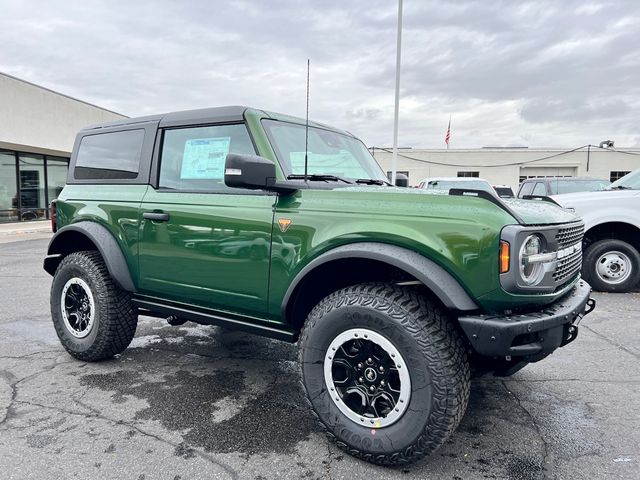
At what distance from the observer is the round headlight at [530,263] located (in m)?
2.30

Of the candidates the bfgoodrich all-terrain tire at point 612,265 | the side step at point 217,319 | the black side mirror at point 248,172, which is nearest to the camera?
the black side mirror at point 248,172

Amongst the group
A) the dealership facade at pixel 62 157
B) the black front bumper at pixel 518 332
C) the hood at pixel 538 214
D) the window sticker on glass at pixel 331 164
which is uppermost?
the dealership facade at pixel 62 157

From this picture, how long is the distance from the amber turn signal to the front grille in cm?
41

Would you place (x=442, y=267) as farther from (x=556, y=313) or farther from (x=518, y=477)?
(x=518, y=477)

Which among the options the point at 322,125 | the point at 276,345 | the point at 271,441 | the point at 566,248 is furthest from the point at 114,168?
the point at 566,248

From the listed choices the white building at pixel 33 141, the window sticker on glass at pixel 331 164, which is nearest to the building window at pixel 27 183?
the white building at pixel 33 141

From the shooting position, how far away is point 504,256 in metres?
2.27

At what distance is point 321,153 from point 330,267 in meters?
1.07

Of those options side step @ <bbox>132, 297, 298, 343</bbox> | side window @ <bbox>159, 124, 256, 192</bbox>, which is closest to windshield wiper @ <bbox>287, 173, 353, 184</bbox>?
side window @ <bbox>159, 124, 256, 192</bbox>

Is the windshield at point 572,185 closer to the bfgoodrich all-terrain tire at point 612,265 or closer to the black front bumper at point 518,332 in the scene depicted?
the bfgoodrich all-terrain tire at point 612,265

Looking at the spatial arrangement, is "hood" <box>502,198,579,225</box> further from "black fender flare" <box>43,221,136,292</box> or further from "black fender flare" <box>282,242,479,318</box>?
"black fender flare" <box>43,221,136,292</box>

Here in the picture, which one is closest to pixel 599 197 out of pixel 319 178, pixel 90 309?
pixel 319 178

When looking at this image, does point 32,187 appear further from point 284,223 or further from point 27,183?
point 284,223

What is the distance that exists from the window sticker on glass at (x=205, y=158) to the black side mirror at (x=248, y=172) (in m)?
0.66
